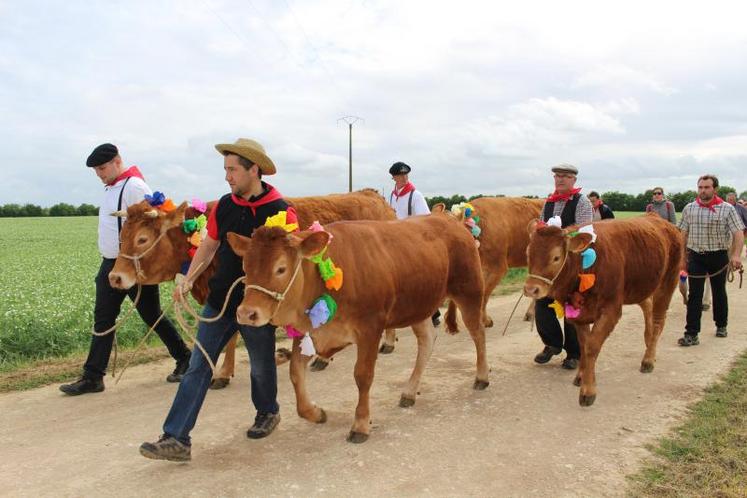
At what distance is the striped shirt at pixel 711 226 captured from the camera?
7.96 meters

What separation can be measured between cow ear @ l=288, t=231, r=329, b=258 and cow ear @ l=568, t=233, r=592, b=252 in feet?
8.41

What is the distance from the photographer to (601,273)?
5.82 meters

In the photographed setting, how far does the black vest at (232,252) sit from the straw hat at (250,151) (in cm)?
23

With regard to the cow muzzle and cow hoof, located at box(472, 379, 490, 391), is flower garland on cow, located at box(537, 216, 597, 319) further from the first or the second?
the cow muzzle

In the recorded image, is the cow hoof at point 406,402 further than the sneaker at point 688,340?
No

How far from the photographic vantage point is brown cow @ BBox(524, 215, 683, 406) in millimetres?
5543

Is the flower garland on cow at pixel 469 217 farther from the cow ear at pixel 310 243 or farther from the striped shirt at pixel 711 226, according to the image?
the cow ear at pixel 310 243

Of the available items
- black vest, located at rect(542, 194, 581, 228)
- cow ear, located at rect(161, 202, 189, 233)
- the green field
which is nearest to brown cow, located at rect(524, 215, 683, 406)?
black vest, located at rect(542, 194, 581, 228)

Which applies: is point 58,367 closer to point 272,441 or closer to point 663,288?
point 272,441

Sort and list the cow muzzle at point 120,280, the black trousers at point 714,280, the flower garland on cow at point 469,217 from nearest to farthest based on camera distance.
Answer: the cow muzzle at point 120,280 → the black trousers at point 714,280 → the flower garland on cow at point 469,217

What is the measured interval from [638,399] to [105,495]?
4596 mm

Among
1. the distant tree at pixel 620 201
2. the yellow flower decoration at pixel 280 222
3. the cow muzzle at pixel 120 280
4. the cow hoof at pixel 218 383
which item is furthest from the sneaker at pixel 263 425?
the distant tree at pixel 620 201

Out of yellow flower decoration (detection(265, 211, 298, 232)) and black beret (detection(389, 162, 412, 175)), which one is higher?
black beret (detection(389, 162, 412, 175))

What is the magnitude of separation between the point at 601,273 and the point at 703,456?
1.95m
